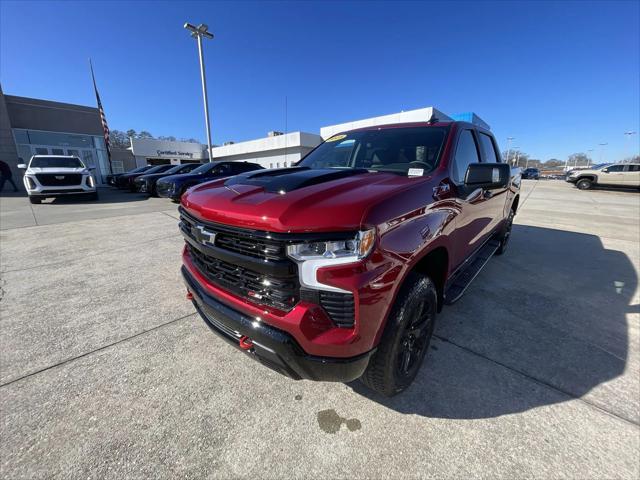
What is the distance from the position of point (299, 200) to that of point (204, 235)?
695 millimetres

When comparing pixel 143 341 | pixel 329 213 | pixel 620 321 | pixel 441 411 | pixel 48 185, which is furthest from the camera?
pixel 48 185

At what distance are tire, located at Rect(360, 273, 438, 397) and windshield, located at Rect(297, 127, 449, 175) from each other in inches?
34.7

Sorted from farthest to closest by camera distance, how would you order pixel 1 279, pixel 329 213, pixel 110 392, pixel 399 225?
pixel 1 279
pixel 110 392
pixel 399 225
pixel 329 213

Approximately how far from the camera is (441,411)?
1805mm

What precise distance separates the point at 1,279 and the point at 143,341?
292 cm

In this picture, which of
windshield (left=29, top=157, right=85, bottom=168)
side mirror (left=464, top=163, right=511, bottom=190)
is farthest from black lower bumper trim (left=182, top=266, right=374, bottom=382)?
windshield (left=29, top=157, right=85, bottom=168)

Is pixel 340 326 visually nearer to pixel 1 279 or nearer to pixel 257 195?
pixel 257 195

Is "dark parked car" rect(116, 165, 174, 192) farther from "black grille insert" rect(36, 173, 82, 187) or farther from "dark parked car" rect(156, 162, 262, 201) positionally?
"dark parked car" rect(156, 162, 262, 201)

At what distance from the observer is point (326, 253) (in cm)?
136

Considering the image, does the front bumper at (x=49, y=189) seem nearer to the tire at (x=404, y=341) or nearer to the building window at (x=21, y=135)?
the tire at (x=404, y=341)

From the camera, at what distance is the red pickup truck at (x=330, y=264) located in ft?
4.49

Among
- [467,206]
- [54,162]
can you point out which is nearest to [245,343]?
[467,206]

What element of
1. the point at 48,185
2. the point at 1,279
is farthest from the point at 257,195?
the point at 48,185

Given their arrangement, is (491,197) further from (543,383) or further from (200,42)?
(200,42)
